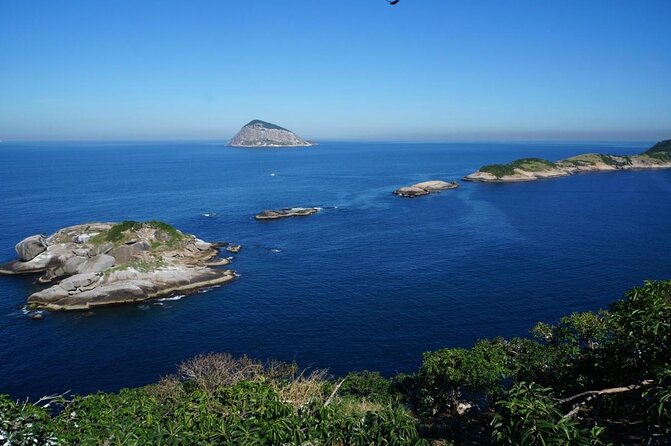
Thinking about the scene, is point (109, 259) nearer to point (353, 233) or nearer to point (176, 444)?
point (353, 233)

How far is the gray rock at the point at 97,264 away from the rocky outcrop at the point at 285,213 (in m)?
40.5

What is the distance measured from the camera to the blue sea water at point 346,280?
4366 centimetres

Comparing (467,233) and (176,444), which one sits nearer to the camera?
(176,444)

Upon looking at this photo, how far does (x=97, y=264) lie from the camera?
63062 millimetres

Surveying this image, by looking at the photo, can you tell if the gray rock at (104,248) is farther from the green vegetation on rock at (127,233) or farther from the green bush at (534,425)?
the green bush at (534,425)

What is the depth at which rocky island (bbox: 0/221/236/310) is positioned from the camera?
57.4m

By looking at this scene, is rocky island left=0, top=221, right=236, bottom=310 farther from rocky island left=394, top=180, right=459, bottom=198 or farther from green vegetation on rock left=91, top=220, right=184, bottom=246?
rocky island left=394, top=180, right=459, bottom=198

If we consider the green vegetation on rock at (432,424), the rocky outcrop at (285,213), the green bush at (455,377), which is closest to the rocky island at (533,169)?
the rocky outcrop at (285,213)

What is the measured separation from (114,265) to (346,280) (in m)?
33.0

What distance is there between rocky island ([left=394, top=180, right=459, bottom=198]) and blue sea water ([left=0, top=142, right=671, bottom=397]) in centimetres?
492

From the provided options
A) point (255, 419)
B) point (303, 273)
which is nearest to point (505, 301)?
point (303, 273)

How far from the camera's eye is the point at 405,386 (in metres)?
28.6

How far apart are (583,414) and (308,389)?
11454 mm

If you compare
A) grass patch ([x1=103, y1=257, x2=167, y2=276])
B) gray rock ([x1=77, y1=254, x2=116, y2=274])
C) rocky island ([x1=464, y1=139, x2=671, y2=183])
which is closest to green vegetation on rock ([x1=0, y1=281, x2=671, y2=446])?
grass patch ([x1=103, y1=257, x2=167, y2=276])
